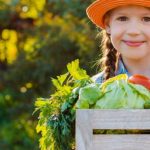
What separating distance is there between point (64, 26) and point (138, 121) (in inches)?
241

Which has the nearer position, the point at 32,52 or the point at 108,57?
the point at 108,57

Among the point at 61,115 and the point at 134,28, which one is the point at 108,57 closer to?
the point at 134,28

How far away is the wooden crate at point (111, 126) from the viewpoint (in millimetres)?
3619

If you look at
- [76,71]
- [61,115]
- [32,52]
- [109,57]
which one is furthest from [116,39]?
[32,52]

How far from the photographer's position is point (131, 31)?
14.4 feet

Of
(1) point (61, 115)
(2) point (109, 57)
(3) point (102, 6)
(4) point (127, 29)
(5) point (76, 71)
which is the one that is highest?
(3) point (102, 6)

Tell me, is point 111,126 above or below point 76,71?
below

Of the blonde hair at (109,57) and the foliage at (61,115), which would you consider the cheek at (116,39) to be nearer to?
the blonde hair at (109,57)

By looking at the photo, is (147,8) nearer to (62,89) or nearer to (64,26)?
(62,89)

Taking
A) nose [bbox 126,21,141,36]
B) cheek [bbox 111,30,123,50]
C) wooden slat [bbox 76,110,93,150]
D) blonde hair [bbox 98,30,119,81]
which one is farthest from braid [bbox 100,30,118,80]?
wooden slat [bbox 76,110,93,150]

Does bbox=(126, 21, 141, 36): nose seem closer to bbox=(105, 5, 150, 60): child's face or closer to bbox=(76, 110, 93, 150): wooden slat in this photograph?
bbox=(105, 5, 150, 60): child's face

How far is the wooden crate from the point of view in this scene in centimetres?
362

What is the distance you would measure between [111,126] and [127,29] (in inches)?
36.7

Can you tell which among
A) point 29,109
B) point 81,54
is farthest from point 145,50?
point 29,109
